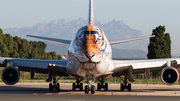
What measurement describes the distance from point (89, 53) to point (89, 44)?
1.79 ft

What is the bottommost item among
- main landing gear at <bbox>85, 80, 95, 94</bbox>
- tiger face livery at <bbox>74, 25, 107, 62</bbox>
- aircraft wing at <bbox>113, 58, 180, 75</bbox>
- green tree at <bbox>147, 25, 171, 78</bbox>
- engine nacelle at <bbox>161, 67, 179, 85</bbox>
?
main landing gear at <bbox>85, 80, 95, 94</bbox>

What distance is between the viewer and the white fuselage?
16.4m

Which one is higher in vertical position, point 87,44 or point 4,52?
point 4,52

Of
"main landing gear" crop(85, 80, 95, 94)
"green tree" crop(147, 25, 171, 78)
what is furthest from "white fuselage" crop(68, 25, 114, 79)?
"green tree" crop(147, 25, 171, 78)

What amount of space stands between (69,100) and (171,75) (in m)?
8.64

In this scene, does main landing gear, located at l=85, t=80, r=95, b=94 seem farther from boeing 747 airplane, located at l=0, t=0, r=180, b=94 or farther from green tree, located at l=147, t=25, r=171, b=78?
green tree, located at l=147, t=25, r=171, b=78

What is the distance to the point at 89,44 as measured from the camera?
1645cm

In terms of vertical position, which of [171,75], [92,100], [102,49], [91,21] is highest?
[91,21]

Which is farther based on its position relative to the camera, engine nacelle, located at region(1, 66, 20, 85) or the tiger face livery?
engine nacelle, located at region(1, 66, 20, 85)

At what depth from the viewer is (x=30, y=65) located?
22.0 m

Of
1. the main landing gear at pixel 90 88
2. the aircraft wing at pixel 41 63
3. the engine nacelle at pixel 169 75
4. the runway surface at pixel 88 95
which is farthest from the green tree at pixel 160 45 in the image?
the main landing gear at pixel 90 88

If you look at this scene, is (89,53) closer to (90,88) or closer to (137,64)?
(90,88)

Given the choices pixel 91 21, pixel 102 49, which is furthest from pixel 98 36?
pixel 91 21

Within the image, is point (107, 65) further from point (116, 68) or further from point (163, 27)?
point (163, 27)
